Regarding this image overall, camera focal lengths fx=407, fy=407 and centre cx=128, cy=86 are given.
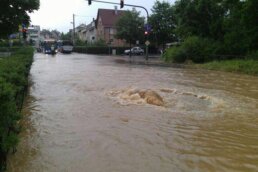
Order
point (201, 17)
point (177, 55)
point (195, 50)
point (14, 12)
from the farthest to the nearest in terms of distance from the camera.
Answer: point (177, 55), point (201, 17), point (195, 50), point (14, 12)

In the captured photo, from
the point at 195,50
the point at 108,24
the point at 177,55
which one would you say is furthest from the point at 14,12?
the point at 108,24

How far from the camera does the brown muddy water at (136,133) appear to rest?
26.3 feet

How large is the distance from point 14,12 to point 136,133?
699 inches

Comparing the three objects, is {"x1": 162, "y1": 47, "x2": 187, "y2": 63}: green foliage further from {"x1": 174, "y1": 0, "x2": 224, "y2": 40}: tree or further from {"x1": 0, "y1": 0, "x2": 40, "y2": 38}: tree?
{"x1": 0, "y1": 0, "x2": 40, "y2": 38}: tree

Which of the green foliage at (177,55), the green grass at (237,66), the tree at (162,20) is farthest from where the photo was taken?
the tree at (162,20)

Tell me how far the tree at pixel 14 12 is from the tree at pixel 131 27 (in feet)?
160

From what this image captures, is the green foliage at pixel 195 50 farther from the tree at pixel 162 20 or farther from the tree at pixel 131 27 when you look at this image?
the tree at pixel 131 27

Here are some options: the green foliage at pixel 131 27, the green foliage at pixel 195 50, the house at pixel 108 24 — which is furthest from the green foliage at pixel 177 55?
the house at pixel 108 24

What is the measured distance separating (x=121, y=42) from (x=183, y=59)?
59704 mm

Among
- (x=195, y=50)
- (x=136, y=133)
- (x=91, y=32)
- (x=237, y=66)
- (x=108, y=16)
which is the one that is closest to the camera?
(x=136, y=133)

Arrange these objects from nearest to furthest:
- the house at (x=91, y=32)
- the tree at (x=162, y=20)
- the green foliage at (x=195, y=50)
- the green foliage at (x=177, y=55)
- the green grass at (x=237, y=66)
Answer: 1. the green grass at (x=237, y=66)
2. the green foliage at (x=195, y=50)
3. the green foliage at (x=177, y=55)
4. the tree at (x=162, y=20)
5. the house at (x=91, y=32)

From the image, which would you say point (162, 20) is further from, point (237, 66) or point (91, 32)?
point (91, 32)

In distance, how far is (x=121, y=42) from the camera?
334ft

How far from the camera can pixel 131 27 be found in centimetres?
7550
